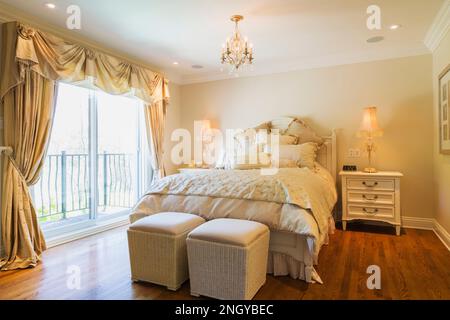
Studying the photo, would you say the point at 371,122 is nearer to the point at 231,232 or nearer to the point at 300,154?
the point at 300,154

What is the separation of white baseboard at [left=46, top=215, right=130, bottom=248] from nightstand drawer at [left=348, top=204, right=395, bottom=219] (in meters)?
3.20

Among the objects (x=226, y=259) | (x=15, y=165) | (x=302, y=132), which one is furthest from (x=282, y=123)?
(x=15, y=165)

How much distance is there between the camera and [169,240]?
2.03 meters

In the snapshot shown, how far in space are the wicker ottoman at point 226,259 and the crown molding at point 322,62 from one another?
306 cm

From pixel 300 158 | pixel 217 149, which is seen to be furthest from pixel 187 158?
pixel 300 158

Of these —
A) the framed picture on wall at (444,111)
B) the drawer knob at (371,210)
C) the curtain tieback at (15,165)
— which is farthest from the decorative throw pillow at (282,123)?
the curtain tieback at (15,165)

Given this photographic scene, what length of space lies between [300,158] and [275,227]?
1682 millimetres

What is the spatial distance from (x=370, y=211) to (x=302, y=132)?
1.42 m

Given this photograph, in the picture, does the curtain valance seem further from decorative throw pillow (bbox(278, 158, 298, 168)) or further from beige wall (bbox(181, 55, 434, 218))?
decorative throw pillow (bbox(278, 158, 298, 168))

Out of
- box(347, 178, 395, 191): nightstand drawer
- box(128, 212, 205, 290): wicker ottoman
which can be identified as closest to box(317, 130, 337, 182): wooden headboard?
box(347, 178, 395, 191): nightstand drawer

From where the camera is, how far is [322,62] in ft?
13.4

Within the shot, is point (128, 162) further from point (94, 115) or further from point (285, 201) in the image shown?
point (285, 201)

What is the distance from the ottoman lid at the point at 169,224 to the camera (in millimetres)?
2062

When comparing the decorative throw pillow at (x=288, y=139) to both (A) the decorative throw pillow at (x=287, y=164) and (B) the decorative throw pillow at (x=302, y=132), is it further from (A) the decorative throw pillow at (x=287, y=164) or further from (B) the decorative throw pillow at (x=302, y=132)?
(A) the decorative throw pillow at (x=287, y=164)
